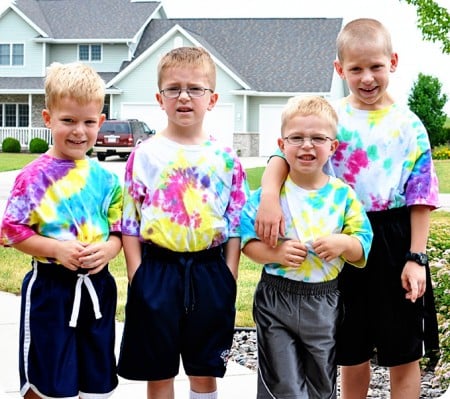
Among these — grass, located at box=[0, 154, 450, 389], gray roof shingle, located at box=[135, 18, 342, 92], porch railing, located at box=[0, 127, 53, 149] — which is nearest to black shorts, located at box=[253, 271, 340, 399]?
grass, located at box=[0, 154, 450, 389]

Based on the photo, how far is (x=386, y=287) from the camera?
363 cm

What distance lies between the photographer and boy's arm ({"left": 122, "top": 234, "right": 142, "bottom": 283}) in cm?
352

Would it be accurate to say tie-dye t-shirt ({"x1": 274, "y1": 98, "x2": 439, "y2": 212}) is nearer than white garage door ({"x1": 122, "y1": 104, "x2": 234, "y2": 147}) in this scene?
Yes

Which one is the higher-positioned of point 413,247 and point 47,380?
point 413,247

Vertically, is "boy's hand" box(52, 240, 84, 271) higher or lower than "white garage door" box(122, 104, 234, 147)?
lower

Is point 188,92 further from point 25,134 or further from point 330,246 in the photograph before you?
point 25,134

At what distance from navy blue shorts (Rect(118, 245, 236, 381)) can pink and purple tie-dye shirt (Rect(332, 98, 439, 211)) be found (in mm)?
671

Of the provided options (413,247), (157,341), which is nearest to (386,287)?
(413,247)

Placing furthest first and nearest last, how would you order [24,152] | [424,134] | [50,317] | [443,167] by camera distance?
[24,152], [443,167], [424,134], [50,317]

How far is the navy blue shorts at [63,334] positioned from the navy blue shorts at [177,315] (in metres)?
0.12

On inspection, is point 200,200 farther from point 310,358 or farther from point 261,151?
point 261,151

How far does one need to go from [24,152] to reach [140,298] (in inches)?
1283

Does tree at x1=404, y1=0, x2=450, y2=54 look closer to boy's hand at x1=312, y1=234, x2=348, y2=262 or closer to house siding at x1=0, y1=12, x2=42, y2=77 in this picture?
boy's hand at x1=312, y1=234, x2=348, y2=262

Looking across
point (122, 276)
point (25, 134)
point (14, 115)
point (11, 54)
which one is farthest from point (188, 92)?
point (11, 54)
